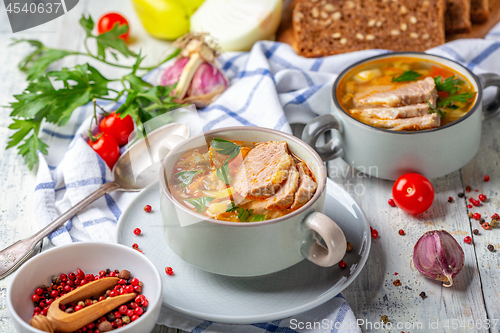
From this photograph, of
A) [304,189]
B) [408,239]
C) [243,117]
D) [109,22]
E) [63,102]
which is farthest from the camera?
[109,22]

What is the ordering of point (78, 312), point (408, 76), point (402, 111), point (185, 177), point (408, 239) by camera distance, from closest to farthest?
point (78, 312)
point (185, 177)
point (408, 239)
point (402, 111)
point (408, 76)

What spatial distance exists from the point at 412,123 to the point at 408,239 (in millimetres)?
479

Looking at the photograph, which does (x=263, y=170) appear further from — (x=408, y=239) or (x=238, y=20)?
(x=238, y=20)

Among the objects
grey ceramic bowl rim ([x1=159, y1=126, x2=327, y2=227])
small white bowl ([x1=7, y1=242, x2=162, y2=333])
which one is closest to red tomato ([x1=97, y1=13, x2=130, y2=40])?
grey ceramic bowl rim ([x1=159, y1=126, x2=327, y2=227])

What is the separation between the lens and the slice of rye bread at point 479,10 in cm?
295

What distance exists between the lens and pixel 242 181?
1.63 meters

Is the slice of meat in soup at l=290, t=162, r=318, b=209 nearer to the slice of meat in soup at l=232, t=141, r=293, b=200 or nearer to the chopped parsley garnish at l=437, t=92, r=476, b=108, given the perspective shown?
the slice of meat in soup at l=232, t=141, r=293, b=200

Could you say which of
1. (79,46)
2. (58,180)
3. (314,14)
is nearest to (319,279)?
(58,180)

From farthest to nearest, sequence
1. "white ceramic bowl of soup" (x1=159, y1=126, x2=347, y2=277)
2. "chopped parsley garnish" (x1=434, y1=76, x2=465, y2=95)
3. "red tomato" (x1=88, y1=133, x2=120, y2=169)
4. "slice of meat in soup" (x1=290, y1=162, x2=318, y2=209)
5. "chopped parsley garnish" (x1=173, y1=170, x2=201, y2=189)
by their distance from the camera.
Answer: "red tomato" (x1=88, y1=133, x2=120, y2=169), "chopped parsley garnish" (x1=434, y1=76, x2=465, y2=95), "chopped parsley garnish" (x1=173, y1=170, x2=201, y2=189), "slice of meat in soup" (x1=290, y1=162, x2=318, y2=209), "white ceramic bowl of soup" (x1=159, y1=126, x2=347, y2=277)

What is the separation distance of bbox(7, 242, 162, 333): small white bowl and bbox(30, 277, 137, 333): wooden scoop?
0.07 meters

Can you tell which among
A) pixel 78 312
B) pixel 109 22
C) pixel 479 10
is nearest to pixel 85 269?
pixel 78 312

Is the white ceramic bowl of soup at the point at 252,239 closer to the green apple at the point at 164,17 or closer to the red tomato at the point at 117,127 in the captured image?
the red tomato at the point at 117,127

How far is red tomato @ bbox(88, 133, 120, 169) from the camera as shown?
2.26m

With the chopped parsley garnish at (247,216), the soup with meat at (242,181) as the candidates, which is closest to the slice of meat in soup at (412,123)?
the soup with meat at (242,181)
